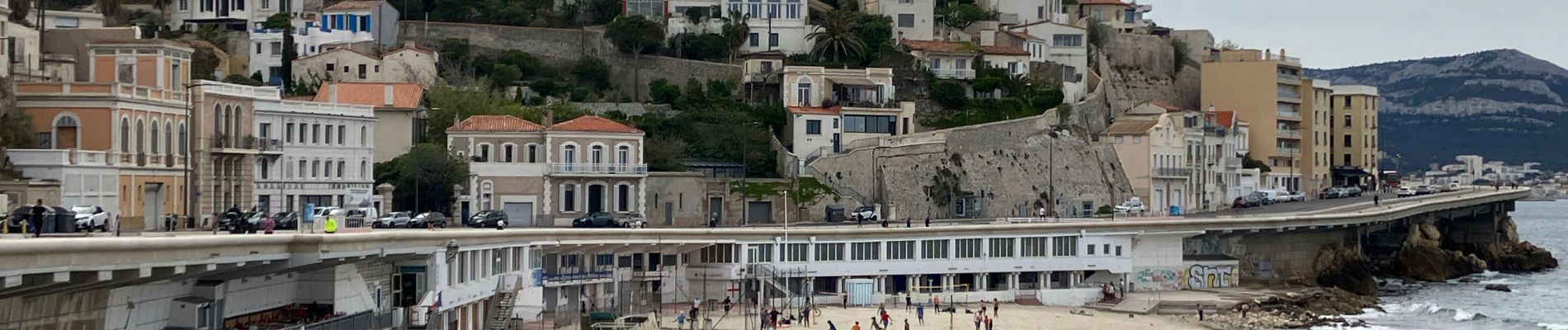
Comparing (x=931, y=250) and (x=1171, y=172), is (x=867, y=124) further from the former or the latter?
(x=931, y=250)

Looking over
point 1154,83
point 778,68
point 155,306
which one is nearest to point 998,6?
point 1154,83

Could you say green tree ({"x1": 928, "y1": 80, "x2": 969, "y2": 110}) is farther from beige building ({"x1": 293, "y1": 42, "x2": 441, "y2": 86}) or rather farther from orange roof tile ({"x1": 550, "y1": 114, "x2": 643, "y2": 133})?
beige building ({"x1": 293, "y1": 42, "x2": 441, "y2": 86})

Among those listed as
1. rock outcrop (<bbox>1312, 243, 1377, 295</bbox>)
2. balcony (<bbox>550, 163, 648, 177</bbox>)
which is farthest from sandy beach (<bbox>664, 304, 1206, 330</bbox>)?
rock outcrop (<bbox>1312, 243, 1377, 295</bbox>)

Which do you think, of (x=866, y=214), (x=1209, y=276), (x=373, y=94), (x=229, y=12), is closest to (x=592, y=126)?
(x=373, y=94)

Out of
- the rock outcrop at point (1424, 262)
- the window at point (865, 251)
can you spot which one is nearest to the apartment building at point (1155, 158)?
the rock outcrop at point (1424, 262)

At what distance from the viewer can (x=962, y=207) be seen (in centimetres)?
9112

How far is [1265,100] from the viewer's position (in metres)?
123

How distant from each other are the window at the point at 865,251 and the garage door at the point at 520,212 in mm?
13340

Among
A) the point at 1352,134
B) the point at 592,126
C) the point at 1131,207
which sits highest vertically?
the point at 1352,134

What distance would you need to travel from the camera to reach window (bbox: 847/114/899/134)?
9062cm

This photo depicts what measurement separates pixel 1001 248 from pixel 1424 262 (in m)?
34.8

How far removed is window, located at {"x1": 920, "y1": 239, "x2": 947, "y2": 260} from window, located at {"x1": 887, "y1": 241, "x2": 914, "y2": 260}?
0.37m

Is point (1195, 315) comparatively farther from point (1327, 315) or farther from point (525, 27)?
point (525, 27)

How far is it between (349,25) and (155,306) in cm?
6302
